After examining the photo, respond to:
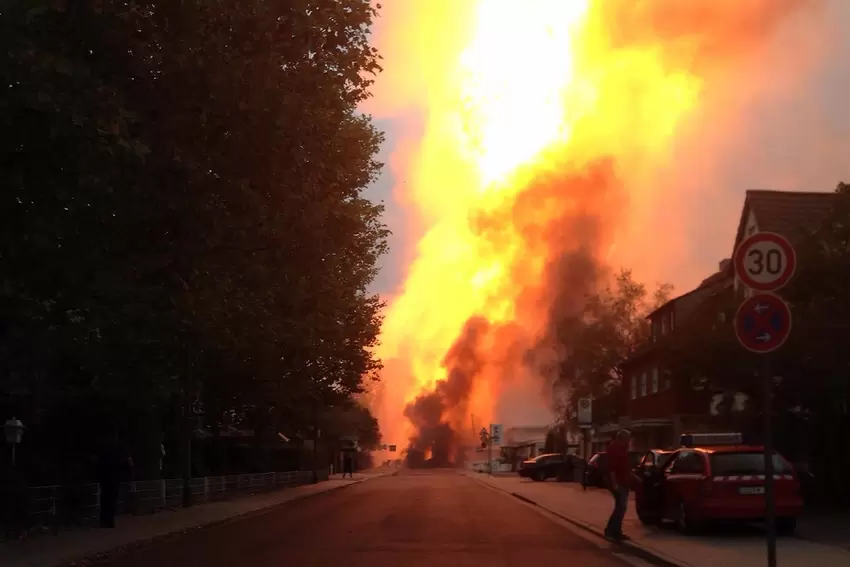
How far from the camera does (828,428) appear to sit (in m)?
26.7

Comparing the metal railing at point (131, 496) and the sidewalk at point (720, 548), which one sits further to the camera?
the metal railing at point (131, 496)

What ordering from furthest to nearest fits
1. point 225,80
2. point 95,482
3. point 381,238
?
point 381,238, point 95,482, point 225,80

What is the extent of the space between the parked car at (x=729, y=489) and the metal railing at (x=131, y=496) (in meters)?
11.6

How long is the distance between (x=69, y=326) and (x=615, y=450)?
978cm

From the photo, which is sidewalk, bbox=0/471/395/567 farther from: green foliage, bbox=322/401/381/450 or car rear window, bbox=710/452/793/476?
green foliage, bbox=322/401/381/450

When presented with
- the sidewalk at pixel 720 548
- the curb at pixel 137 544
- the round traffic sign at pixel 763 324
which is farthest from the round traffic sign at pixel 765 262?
the curb at pixel 137 544

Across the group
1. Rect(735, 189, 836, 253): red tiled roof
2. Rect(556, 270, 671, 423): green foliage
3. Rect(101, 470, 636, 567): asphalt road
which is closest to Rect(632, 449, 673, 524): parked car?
Rect(101, 470, 636, 567): asphalt road

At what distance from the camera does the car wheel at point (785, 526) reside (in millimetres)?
17734

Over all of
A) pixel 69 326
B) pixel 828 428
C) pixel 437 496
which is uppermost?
pixel 69 326

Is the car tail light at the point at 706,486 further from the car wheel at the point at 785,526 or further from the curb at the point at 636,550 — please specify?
the curb at the point at 636,550

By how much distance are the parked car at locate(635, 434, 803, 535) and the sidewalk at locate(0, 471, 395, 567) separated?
9.72 metres

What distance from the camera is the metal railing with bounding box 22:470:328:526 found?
1823cm

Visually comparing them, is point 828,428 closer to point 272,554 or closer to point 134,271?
point 272,554

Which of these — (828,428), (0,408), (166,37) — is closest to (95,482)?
(0,408)
